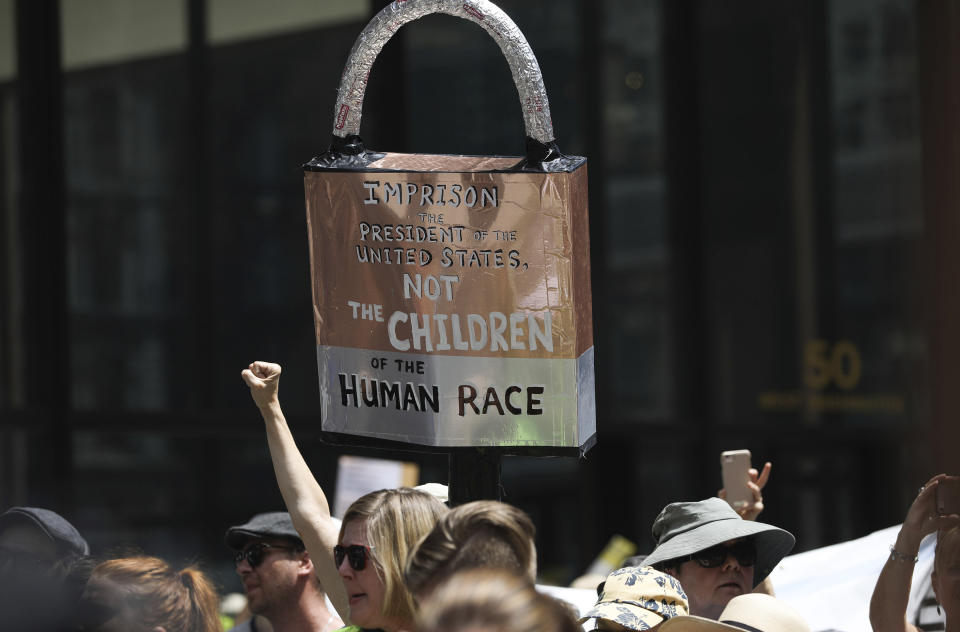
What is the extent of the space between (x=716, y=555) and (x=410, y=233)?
1.06 metres

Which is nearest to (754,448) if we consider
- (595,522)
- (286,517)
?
(595,522)

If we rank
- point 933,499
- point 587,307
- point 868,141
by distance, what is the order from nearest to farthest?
point 587,307 < point 933,499 < point 868,141

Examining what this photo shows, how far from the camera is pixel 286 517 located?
4.05 meters

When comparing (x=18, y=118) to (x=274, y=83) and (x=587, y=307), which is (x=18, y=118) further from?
(x=587, y=307)

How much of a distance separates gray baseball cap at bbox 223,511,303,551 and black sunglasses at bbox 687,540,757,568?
51.5 inches

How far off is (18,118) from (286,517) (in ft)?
20.1

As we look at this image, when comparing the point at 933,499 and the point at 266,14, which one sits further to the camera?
the point at 266,14

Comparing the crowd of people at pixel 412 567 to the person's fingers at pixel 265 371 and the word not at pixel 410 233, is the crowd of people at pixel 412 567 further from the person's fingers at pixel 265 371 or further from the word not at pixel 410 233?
the word not at pixel 410 233

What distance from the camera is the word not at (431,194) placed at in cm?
296

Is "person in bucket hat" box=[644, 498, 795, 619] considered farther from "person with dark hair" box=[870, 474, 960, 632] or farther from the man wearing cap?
the man wearing cap

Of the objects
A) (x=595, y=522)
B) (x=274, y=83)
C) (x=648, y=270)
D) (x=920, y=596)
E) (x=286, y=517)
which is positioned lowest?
(x=595, y=522)

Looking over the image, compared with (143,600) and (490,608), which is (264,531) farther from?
(490,608)

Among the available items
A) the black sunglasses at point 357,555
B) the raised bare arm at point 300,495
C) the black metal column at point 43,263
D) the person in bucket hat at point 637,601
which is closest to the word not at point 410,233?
the raised bare arm at point 300,495

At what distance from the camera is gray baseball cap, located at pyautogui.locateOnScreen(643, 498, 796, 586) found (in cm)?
322
